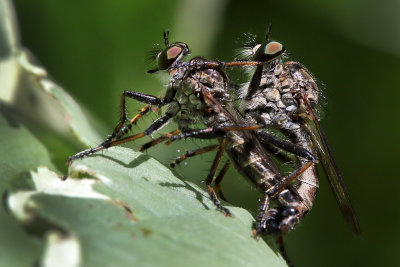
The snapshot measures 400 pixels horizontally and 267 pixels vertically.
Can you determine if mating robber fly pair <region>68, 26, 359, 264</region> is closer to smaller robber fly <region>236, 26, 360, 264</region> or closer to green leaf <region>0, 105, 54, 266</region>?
smaller robber fly <region>236, 26, 360, 264</region>

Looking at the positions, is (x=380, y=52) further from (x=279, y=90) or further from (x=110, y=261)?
(x=110, y=261)

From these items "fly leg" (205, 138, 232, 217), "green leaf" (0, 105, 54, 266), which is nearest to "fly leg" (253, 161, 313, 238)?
"fly leg" (205, 138, 232, 217)

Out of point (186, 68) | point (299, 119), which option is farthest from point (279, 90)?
point (186, 68)

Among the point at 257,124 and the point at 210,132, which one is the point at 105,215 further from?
the point at 257,124

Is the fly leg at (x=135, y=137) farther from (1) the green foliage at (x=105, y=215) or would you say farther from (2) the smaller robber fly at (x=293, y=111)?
(2) the smaller robber fly at (x=293, y=111)

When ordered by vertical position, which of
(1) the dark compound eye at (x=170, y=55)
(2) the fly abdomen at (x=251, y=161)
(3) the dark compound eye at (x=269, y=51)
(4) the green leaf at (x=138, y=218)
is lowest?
(2) the fly abdomen at (x=251, y=161)

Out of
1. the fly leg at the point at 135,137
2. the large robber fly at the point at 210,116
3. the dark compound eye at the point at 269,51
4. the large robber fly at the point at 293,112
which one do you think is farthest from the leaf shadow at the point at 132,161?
the dark compound eye at the point at 269,51
